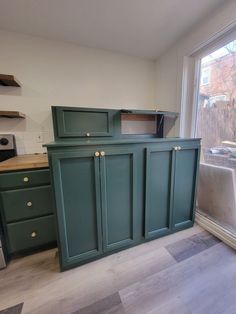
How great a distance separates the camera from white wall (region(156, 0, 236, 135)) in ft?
4.52

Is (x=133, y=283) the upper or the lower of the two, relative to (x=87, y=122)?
lower

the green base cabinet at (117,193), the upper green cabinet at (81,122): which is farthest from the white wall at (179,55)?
the upper green cabinet at (81,122)

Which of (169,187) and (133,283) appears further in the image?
(169,187)

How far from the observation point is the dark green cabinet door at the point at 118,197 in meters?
1.30

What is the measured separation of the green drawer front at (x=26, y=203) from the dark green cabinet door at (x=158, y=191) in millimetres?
990

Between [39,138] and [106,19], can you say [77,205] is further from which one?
[106,19]

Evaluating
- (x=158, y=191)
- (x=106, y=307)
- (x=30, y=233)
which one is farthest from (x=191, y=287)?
(x=30, y=233)

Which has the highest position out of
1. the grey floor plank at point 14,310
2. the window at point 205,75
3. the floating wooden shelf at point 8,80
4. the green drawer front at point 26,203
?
the window at point 205,75

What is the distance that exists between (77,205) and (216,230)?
1.58 metres

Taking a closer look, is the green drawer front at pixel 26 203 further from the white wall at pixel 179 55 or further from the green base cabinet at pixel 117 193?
the white wall at pixel 179 55

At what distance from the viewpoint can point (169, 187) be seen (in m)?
1.59

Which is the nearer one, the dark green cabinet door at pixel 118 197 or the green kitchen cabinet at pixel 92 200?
the green kitchen cabinet at pixel 92 200

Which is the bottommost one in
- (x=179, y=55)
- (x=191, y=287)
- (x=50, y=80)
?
(x=191, y=287)

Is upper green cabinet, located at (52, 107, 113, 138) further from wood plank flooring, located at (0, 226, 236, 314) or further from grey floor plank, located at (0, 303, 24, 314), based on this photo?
grey floor plank, located at (0, 303, 24, 314)
